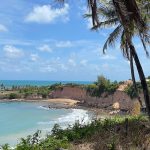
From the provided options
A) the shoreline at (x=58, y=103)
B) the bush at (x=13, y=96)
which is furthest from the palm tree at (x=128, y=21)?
the bush at (x=13, y=96)

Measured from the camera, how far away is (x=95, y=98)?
246ft

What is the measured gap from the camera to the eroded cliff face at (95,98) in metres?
63.4

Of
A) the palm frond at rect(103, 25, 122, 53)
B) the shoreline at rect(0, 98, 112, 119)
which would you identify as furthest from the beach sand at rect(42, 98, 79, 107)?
the palm frond at rect(103, 25, 122, 53)

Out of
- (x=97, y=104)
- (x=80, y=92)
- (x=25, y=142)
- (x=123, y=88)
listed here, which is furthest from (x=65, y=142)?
(x=80, y=92)

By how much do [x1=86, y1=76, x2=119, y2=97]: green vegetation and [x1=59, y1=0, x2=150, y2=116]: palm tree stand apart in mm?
48231

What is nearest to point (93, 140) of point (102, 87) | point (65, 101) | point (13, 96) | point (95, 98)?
point (102, 87)

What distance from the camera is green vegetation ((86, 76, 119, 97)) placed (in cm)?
7006

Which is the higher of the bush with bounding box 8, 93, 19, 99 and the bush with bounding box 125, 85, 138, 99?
the bush with bounding box 125, 85, 138, 99

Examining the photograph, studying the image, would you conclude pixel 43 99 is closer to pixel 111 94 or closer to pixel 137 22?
pixel 111 94

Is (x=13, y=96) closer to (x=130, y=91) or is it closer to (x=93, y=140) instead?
(x=130, y=91)

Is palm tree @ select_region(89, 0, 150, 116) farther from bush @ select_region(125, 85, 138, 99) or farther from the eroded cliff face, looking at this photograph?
bush @ select_region(125, 85, 138, 99)

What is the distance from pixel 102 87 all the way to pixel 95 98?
9.48 feet

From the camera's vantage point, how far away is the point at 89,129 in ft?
45.2

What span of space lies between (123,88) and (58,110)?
11.2 metres
